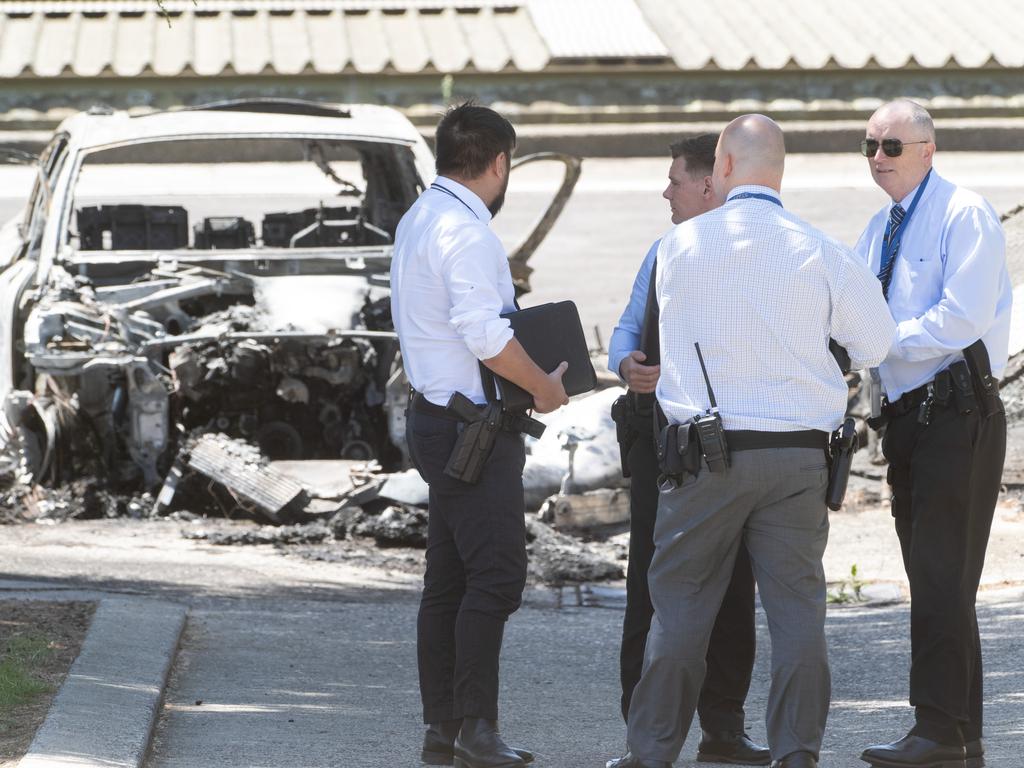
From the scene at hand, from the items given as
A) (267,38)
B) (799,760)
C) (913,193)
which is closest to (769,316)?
(913,193)

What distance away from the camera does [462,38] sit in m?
20.6

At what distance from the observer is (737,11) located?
22.0 m

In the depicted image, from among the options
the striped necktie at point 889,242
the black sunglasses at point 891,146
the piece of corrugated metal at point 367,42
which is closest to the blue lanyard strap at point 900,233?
the striped necktie at point 889,242

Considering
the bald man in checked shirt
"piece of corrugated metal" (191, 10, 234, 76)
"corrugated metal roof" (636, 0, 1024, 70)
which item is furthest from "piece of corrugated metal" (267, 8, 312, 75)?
the bald man in checked shirt

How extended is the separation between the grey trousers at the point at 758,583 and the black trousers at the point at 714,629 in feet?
1.18

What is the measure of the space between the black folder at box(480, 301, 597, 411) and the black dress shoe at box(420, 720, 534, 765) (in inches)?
33.0

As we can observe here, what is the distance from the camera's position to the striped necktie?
14.5 feet

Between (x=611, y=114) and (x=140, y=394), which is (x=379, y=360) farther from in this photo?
(x=611, y=114)

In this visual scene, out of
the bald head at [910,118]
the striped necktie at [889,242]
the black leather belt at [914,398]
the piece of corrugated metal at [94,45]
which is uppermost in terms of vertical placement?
the piece of corrugated metal at [94,45]

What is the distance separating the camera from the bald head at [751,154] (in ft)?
13.3

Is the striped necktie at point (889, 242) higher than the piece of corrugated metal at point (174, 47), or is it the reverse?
the piece of corrugated metal at point (174, 47)

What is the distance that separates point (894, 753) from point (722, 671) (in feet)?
1.64

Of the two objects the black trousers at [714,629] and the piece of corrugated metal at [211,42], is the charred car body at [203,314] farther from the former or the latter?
the piece of corrugated metal at [211,42]

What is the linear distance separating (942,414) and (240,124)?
18.6 feet
